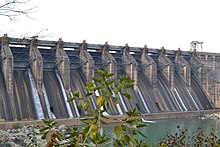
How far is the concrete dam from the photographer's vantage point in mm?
21391

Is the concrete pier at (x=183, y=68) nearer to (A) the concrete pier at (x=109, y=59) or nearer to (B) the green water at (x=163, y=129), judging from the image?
(B) the green water at (x=163, y=129)

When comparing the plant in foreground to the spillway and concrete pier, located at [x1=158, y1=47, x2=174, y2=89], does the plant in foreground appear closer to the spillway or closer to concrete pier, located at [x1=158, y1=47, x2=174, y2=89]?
the spillway

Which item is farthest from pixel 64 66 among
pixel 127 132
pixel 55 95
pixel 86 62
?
pixel 127 132

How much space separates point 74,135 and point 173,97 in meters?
27.6

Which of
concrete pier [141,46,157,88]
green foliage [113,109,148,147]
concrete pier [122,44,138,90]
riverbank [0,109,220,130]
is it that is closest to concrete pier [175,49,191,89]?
concrete pier [141,46,157,88]

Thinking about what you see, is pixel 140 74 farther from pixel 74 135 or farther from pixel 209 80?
pixel 74 135

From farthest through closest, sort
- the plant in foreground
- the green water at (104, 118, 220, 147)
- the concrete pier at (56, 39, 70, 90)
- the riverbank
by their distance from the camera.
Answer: the concrete pier at (56, 39, 70, 90) < the riverbank < the green water at (104, 118, 220, 147) < the plant in foreground

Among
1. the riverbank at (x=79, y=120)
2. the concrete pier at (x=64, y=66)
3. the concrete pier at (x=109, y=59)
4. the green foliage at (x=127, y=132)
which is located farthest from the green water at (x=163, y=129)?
the green foliage at (x=127, y=132)

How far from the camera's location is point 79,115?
74.3ft

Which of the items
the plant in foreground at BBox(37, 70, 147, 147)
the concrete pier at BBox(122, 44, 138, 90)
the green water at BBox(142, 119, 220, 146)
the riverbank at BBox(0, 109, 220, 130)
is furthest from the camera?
the concrete pier at BBox(122, 44, 138, 90)

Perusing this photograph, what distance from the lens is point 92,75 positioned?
987 inches

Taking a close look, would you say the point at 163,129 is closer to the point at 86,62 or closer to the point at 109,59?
the point at 86,62

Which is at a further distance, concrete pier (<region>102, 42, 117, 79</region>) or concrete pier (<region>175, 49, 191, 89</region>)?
concrete pier (<region>175, 49, 191, 89</region>)

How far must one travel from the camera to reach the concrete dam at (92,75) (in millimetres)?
21391
